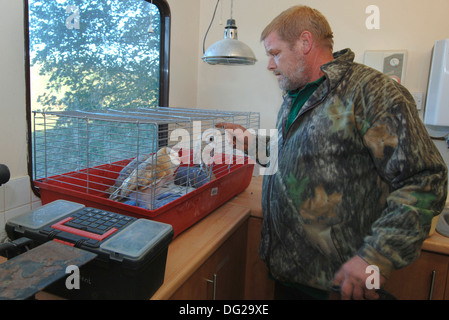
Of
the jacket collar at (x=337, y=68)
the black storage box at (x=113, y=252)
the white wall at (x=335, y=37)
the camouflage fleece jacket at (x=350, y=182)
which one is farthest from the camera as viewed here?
the white wall at (x=335, y=37)

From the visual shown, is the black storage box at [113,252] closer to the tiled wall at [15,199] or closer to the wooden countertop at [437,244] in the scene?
the tiled wall at [15,199]

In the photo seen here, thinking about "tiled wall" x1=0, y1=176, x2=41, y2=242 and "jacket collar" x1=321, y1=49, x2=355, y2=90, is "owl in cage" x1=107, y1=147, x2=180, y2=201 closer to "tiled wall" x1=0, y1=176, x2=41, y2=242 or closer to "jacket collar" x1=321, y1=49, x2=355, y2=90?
"tiled wall" x1=0, y1=176, x2=41, y2=242

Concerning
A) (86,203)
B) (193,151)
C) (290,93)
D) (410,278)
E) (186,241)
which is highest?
(290,93)

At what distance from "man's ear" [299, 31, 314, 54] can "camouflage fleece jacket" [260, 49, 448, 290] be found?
100 mm

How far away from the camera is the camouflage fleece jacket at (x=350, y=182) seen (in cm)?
80

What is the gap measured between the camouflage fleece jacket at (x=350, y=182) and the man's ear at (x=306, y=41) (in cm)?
10

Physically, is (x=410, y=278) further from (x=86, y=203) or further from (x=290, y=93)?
(x=86, y=203)

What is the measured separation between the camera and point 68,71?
1.38 metres

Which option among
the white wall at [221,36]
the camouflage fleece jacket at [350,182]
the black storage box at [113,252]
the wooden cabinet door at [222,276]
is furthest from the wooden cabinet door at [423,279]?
the black storage box at [113,252]

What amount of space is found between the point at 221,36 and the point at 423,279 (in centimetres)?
173

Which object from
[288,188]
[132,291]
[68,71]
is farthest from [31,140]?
[288,188]

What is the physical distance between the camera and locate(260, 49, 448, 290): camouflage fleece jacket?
80cm

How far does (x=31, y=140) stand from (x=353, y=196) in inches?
44.3

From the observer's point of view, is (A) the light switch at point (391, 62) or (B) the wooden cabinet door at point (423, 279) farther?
(A) the light switch at point (391, 62)
